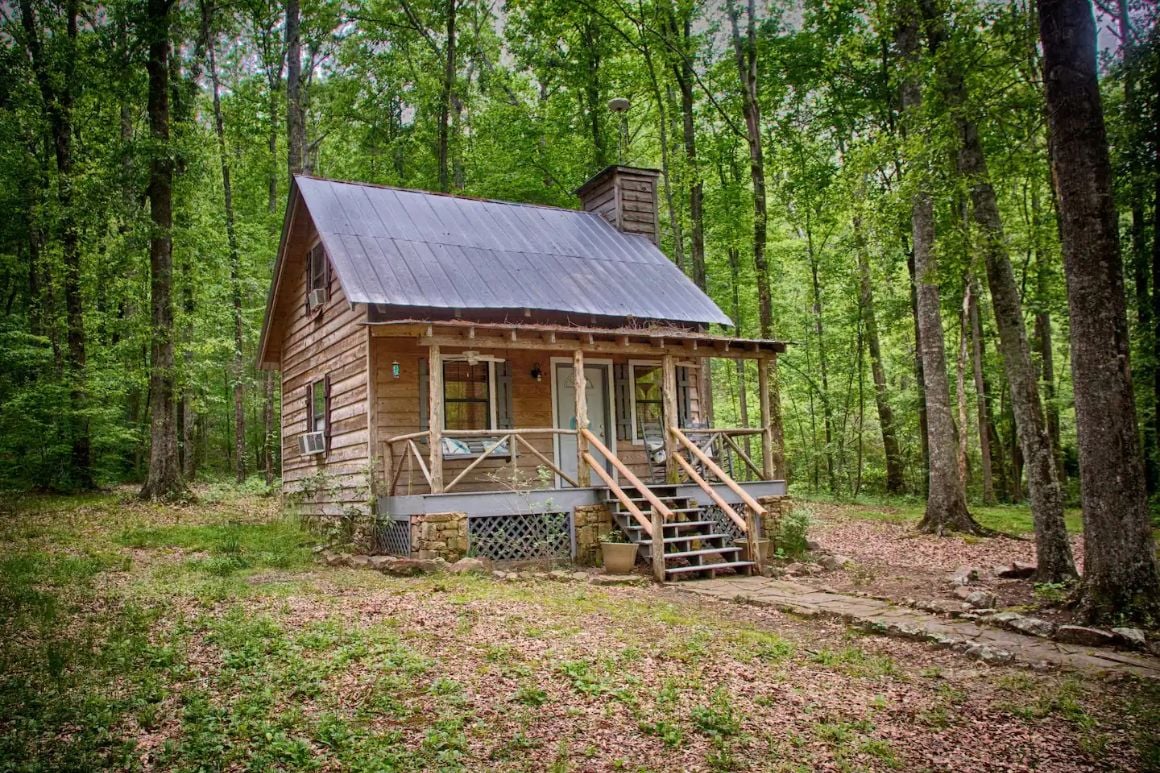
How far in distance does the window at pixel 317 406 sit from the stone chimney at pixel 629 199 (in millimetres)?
7243

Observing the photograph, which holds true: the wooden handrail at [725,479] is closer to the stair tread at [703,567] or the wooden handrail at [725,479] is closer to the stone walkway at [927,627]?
the stair tread at [703,567]

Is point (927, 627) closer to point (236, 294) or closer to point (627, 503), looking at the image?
point (627, 503)

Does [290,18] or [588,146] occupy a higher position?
[290,18]

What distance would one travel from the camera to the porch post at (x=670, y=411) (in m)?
11.8

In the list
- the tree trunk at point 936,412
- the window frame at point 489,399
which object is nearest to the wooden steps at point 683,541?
the window frame at point 489,399

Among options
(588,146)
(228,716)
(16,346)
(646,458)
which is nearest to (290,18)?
(588,146)

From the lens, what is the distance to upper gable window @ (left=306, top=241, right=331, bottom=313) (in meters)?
13.8

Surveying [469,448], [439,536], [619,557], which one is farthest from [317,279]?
[619,557]

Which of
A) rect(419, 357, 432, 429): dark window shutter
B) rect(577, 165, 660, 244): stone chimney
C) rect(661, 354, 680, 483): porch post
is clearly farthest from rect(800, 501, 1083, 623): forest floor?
rect(577, 165, 660, 244): stone chimney

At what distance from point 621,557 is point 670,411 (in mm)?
2621

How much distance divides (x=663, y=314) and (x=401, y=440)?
203 inches

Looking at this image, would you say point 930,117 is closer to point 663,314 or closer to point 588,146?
point 663,314

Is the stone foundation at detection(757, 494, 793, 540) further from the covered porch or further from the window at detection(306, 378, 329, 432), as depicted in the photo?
the window at detection(306, 378, 329, 432)

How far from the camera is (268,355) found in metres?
17.8
